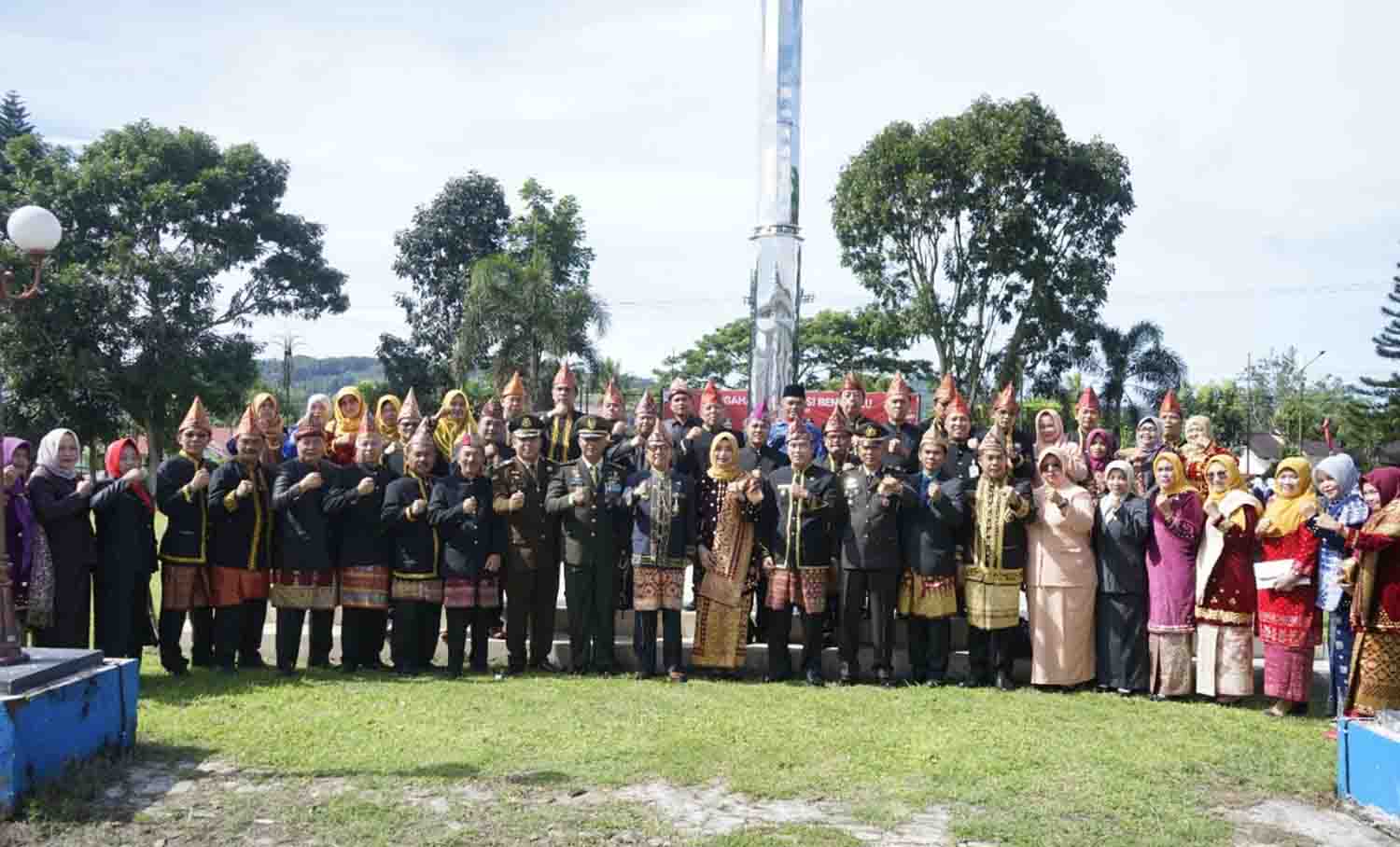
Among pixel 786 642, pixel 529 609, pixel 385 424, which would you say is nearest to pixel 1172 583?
pixel 786 642

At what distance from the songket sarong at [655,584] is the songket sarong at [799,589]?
2.04ft

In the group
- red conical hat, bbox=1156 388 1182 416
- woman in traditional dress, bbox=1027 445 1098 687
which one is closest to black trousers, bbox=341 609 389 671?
woman in traditional dress, bbox=1027 445 1098 687

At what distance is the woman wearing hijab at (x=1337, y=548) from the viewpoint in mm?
6508

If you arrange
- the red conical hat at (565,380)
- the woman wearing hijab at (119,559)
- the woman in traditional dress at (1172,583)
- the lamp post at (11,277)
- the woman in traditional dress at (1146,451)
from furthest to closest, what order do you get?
the red conical hat at (565,380), the woman in traditional dress at (1146,451), the woman in traditional dress at (1172,583), the woman wearing hijab at (119,559), the lamp post at (11,277)

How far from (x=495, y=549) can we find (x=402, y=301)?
2504 centimetres

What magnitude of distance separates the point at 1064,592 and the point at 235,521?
17.2 feet

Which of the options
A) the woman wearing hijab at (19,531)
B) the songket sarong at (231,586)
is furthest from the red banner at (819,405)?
the woman wearing hijab at (19,531)

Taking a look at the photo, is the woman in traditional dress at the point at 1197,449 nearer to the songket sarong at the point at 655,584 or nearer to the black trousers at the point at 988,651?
the black trousers at the point at 988,651

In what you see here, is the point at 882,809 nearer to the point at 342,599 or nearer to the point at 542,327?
the point at 342,599

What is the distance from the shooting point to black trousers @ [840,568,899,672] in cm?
741

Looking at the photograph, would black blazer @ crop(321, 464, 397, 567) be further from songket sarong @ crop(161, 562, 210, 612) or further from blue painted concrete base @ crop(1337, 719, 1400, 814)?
blue painted concrete base @ crop(1337, 719, 1400, 814)

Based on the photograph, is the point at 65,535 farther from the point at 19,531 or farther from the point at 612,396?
the point at 612,396

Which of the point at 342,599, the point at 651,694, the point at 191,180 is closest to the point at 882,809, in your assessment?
the point at 651,694

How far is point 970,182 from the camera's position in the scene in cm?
2273
